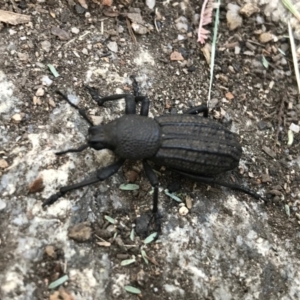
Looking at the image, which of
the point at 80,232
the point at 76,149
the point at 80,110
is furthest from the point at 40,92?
the point at 80,232

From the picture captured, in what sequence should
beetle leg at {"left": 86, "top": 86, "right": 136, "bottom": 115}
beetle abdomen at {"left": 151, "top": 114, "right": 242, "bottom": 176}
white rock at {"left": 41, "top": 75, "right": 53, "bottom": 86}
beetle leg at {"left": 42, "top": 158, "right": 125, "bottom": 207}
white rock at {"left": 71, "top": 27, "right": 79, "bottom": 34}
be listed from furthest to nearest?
white rock at {"left": 71, "top": 27, "right": 79, "bottom": 34}, white rock at {"left": 41, "top": 75, "right": 53, "bottom": 86}, beetle leg at {"left": 86, "top": 86, "right": 136, "bottom": 115}, beetle abdomen at {"left": 151, "top": 114, "right": 242, "bottom": 176}, beetle leg at {"left": 42, "top": 158, "right": 125, "bottom": 207}

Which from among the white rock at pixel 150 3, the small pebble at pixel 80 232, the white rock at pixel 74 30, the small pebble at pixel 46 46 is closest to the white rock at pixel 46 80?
the small pebble at pixel 46 46

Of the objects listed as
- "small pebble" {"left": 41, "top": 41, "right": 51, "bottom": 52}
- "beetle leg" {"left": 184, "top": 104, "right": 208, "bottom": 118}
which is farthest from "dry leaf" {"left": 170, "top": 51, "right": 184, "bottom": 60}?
"small pebble" {"left": 41, "top": 41, "right": 51, "bottom": 52}

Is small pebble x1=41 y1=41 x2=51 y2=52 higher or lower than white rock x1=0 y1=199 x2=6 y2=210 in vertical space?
higher

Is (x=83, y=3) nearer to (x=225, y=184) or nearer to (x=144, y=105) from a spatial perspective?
(x=144, y=105)

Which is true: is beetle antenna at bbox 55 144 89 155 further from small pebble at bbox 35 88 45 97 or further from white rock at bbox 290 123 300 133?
white rock at bbox 290 123 300 133

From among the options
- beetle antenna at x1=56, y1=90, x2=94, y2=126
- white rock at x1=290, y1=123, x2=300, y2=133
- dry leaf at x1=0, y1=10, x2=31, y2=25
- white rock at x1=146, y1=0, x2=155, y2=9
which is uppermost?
white rock at x1=146, y1=0, x2=155, y2=9

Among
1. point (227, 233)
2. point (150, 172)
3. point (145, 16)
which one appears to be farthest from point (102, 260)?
point (145, 16)

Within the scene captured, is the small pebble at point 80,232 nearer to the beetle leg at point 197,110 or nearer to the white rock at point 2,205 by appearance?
the white rock at point 2,205
